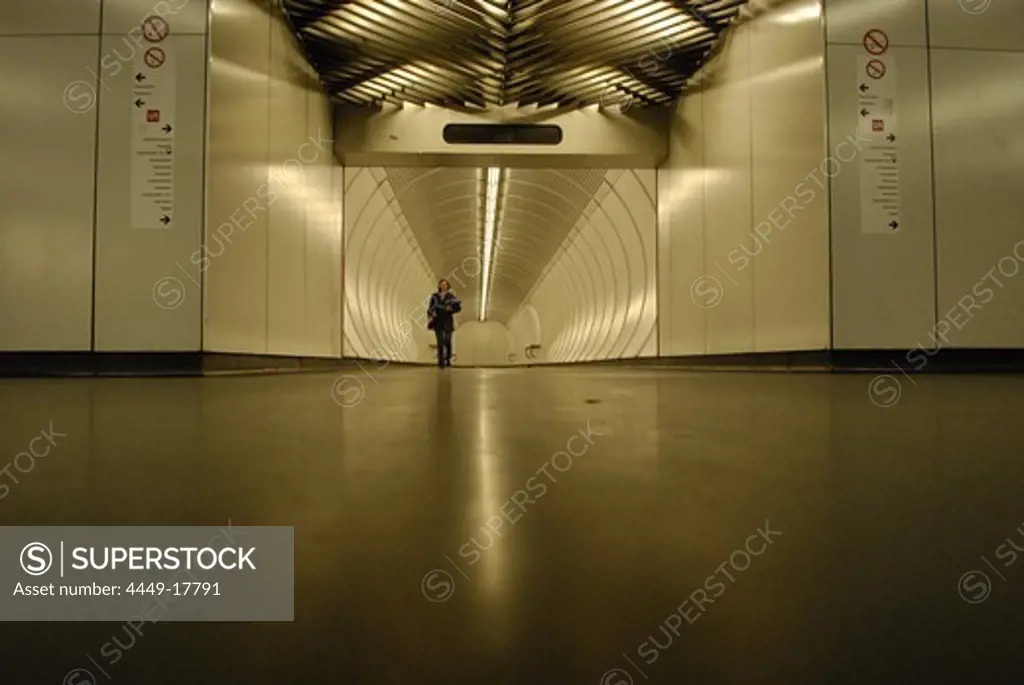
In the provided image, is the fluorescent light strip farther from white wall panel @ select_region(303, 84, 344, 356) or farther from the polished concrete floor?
the polished concrete floor

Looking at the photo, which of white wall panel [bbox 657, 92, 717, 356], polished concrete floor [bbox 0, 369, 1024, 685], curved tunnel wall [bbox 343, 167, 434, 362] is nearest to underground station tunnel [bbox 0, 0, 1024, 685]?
polished concrete floor [bbox 0, 369, 1024, 685]

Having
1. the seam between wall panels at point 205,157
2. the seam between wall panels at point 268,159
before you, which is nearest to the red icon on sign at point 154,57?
the seam between wall panels at point 205,157

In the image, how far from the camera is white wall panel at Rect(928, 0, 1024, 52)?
955 centimetres

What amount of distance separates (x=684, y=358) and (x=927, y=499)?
14.5m

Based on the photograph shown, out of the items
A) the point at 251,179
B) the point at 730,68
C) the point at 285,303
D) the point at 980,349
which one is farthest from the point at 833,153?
the point at 285,303

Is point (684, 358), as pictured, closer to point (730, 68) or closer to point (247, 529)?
point (730, 68)

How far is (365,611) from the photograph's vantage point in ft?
3.06

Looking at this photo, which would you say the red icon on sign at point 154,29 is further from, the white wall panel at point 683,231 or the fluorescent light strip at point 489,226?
the fluorescent light strip at point 489,226

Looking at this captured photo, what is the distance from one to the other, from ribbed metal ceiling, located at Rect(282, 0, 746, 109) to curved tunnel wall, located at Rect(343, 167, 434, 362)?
12.4 ft

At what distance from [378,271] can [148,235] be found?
16527 millimetres

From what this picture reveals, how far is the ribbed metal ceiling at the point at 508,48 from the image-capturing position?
476 inches

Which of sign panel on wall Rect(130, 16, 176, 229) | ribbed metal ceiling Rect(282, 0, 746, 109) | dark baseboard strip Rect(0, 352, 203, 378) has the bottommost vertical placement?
dark baseboard strip Rect(0, 352, 203, 378)

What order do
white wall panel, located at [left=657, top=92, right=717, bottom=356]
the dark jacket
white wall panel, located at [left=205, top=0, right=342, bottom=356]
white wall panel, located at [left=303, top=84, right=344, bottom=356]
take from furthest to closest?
the dark jacket < white wall panel, located at [left=657, top=92, right=717, bottom=356] < white wall panel, located at [left=303, top=84, right=344, bottom=356] < white wall panel, located at [left=205, top=0, right=342, bottom=356]

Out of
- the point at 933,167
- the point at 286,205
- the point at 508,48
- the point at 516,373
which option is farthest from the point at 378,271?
the point at 933,167
